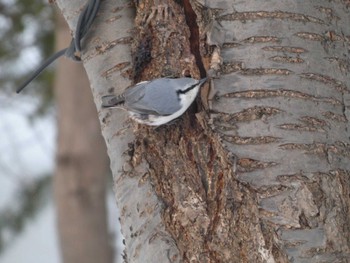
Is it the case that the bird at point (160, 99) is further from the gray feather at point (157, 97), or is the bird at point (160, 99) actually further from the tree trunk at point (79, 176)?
the tree trunk at point (79, 176)

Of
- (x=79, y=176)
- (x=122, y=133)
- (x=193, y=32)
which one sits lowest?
(x=79, y=176)

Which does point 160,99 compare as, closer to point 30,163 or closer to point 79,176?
point 79,176

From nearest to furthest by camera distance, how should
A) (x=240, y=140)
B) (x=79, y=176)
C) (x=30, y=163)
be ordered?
1. (x=240, y=140)
2. (x=79, y=176)
3. (x=30, y=163)

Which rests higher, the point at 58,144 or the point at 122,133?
the point at 122,133

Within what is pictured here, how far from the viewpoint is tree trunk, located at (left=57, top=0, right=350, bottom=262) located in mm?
919

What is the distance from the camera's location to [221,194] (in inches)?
36.8

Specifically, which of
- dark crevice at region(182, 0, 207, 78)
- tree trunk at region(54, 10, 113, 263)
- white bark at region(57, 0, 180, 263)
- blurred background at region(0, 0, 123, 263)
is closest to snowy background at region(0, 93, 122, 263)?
blurred background at region(0, 0, 123, 263)

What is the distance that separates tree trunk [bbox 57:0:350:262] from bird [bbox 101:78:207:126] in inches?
1.1

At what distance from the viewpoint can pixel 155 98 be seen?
0.98 meters

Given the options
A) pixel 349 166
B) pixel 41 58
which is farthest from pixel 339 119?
pixel 41 58

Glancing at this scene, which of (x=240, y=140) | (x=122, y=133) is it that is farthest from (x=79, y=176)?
(x=240, y=140)

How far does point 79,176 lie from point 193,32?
2.04 m

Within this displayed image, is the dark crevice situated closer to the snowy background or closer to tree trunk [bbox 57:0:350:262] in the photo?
tree trunk [bbox 57:0:350:262]

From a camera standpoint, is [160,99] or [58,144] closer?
[160,99]
